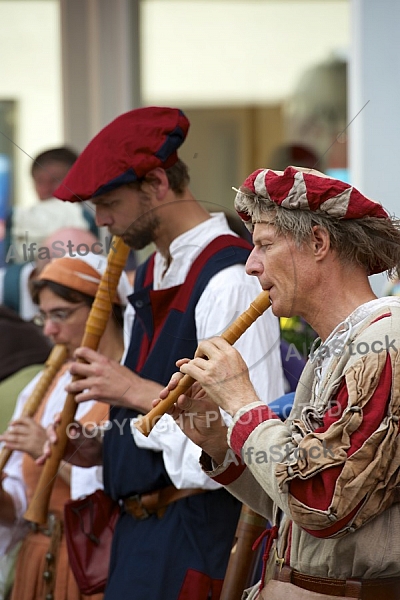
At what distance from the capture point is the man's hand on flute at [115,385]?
119 inches

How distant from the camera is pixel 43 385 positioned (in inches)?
152

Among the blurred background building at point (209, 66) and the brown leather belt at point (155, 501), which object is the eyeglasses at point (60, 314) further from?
the blurred background building at point (209, 66)

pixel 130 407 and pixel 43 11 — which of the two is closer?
pixel 130 407

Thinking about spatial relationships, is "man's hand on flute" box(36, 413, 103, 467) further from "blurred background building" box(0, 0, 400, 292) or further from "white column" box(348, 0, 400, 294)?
"blurred background building" box(0, 0, 400, 292)

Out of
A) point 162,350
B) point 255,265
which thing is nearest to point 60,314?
point 162,350

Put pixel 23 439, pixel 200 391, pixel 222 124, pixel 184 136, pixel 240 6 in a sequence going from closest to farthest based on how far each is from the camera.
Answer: pixel 200 391
pixel 184 136
pixel 23 439
pixel 222 124
pixel 240 6

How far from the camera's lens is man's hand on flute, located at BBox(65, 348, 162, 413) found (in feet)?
9.88

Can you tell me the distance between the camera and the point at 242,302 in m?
2.92

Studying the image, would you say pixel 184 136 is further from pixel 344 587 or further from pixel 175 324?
pixel 344 587

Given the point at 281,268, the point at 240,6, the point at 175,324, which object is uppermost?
the point at 240,6

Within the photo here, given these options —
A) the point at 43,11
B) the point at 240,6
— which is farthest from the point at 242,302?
the point at 43,11

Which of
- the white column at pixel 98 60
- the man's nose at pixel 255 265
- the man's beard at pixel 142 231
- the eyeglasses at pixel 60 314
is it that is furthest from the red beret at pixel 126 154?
the white column at pixel 98 60

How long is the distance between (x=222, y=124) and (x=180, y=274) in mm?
3509

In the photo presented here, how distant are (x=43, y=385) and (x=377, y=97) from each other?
5.20ft
